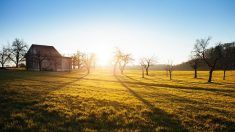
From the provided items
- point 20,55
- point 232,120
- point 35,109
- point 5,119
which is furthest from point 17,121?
point 20,55

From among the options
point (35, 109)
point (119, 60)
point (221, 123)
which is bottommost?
point (221, 123)

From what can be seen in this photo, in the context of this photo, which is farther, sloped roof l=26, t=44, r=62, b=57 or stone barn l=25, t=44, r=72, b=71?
sloped roof l=26, t=44, r=62, b=57

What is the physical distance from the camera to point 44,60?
7012cm

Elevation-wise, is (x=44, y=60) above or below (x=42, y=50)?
below

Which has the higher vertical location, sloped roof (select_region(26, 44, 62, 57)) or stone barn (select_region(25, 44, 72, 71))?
sloped roof (select_region(26, 44, 62, 57))

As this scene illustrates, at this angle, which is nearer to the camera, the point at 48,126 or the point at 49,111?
the point at 48,126

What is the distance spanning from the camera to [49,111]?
32.2 feet

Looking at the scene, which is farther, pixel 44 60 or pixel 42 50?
pixel 42 50

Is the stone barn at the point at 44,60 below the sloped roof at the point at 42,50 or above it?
below

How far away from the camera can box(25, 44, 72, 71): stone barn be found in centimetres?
6712

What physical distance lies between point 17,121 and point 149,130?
6.29m

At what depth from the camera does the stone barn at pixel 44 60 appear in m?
67.1

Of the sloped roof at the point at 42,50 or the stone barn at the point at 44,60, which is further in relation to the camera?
the sloped roof at the point at 42,50

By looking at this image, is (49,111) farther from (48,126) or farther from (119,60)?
(119,60)
